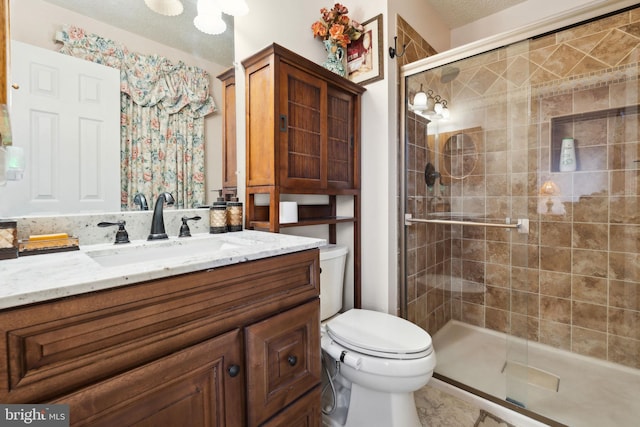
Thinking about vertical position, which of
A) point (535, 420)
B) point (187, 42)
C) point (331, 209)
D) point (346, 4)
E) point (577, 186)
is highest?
point (346, 4)

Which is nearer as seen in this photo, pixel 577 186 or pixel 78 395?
pixel 78 395

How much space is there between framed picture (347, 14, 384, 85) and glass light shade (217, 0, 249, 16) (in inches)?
29.7

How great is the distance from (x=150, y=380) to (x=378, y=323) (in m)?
1.05

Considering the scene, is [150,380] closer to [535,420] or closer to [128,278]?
[128,278]

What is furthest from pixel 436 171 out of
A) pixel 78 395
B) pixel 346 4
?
pixel 78 395

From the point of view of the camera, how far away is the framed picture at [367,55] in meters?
1.70

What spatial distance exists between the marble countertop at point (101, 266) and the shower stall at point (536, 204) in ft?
4.26

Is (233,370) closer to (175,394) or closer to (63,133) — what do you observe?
(175,394)

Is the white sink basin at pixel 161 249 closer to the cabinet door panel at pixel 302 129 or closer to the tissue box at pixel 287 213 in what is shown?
the tissue box at pixel 287 213

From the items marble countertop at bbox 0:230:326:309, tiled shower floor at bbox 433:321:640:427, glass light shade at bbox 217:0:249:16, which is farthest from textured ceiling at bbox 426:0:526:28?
tiled shower floor at bbox 433:321:640:427

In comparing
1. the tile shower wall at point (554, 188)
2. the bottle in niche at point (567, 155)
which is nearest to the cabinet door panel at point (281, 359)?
the tile shower wall at point (554, 188)

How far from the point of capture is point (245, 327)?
0.76 meters

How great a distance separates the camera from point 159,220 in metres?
1.12

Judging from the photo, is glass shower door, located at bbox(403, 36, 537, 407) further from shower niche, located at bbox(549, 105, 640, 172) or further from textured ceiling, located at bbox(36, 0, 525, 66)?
textured ceiling, located at bbox(36, 0, 525, 66)
